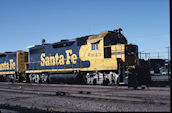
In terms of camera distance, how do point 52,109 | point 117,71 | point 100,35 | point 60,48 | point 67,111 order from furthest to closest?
point 60,48
point 100,35
point 117,71
point 52,109
point 67,111

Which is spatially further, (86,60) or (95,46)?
(86,60)

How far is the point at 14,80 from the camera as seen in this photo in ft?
82.8

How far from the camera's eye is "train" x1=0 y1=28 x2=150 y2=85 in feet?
51.6

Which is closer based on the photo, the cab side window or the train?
the train

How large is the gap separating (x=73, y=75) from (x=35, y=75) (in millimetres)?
5879

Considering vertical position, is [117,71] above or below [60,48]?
below

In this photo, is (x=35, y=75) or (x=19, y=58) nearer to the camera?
(x=35, y=75)

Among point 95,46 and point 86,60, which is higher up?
point 95,46

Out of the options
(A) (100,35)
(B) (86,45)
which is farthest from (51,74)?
(A) (100,35)

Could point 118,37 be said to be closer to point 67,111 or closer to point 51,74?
point 51,74

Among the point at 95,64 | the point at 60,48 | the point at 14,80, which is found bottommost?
the point at 14,80

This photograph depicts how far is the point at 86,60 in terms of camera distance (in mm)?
17516

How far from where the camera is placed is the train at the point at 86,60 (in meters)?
15.7

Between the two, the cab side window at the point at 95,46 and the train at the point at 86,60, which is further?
the cab side window at the point at 95,46
